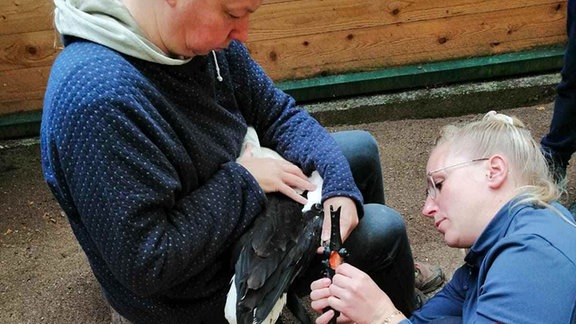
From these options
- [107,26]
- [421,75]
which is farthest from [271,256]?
[421,75]

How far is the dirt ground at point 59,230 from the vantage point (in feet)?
6.34

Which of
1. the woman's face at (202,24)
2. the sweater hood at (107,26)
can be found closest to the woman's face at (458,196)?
the woman's face at (202,24)

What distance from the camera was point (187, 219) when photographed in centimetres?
112

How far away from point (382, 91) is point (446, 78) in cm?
28

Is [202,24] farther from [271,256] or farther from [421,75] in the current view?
[421,75]

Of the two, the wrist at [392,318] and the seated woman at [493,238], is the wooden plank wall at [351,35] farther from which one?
the wrist at [392,318]

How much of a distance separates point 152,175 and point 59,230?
4.43 feet

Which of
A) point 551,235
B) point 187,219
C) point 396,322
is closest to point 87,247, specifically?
point 187,219

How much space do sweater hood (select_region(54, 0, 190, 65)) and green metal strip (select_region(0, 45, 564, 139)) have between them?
1.57 metres

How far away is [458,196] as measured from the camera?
1216mm

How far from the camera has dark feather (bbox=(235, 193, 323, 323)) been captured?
112 centimetres

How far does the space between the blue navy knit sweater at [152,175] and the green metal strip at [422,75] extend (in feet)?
4.29

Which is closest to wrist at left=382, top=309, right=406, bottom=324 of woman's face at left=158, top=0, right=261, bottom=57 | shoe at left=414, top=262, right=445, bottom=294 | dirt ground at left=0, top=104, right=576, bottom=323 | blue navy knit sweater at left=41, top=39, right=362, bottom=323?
blue navy knit sweater at left=41, top=39, right=362, bottom=323

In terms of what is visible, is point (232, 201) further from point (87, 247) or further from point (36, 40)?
point (36, 40)
